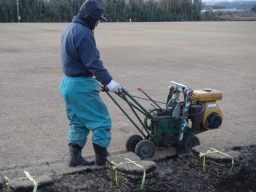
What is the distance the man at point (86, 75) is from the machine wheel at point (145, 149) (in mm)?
444

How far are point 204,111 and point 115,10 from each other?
128 ft

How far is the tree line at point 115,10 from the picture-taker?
39.6m

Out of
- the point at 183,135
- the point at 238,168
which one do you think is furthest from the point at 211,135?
the point at 238,168

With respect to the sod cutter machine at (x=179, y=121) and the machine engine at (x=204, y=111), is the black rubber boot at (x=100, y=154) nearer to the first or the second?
the sod cutter machine at (x=179, y=121)

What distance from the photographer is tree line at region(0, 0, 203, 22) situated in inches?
1560

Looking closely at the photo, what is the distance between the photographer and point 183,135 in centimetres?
505

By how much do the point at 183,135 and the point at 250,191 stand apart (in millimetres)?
1221

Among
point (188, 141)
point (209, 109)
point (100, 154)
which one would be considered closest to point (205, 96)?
point (209, 109)

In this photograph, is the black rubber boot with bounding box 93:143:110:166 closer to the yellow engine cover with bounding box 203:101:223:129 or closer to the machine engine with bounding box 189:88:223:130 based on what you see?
the machine engine with bounding box 189:88:223:130

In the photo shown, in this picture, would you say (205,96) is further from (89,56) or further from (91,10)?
(91,10)

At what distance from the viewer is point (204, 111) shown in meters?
5.01

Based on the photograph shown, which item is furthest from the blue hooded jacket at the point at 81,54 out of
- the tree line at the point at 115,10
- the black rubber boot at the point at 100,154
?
the tree line at the point at 115,10

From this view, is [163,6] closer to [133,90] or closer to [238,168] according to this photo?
[133,90]

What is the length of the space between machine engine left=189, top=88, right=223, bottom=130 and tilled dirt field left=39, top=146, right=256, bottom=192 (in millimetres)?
588
